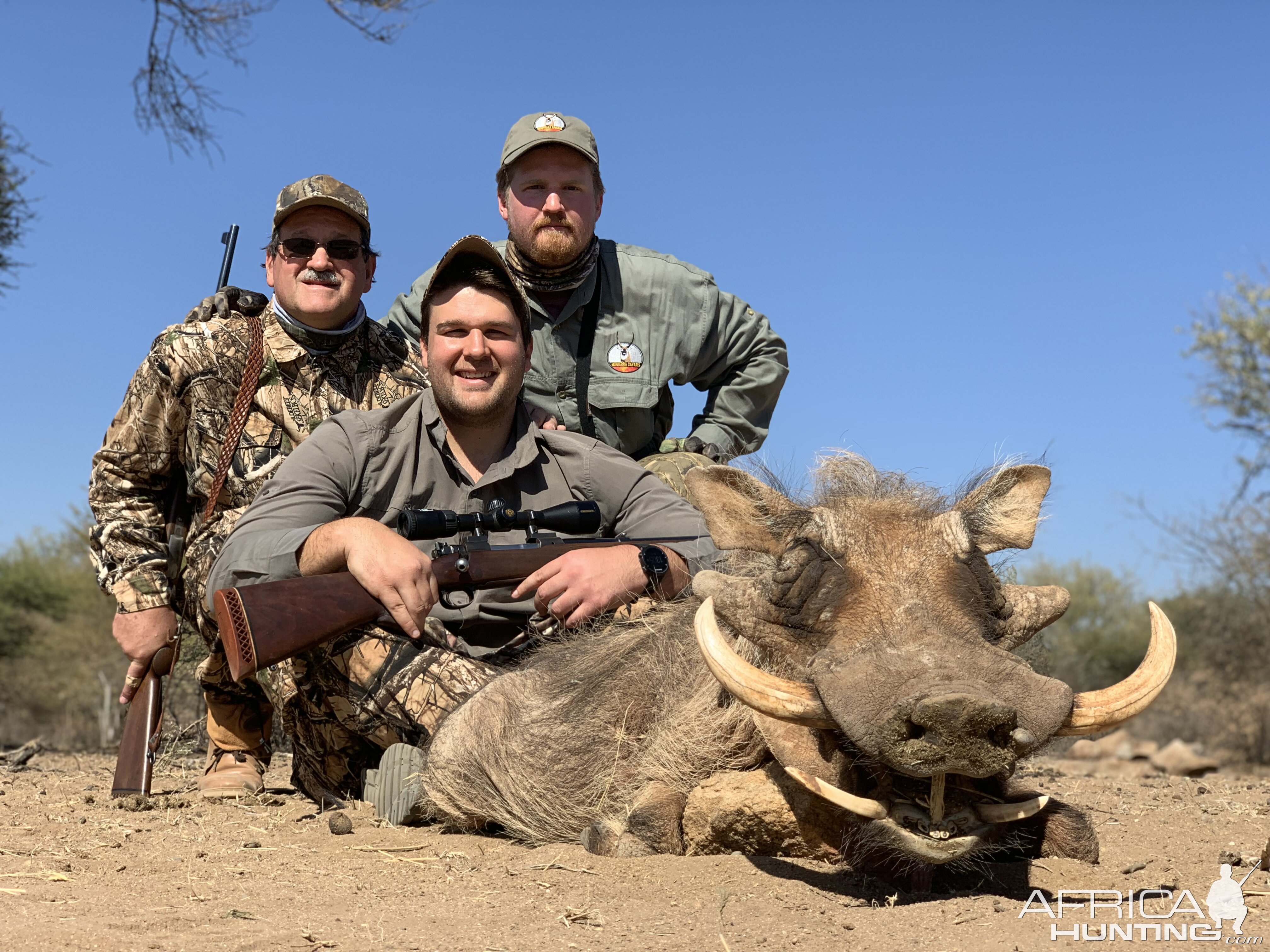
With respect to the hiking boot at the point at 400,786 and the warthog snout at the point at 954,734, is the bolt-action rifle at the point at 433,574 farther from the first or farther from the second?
the warthog snout at the point at 954,734

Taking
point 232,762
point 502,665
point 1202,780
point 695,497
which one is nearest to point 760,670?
point 695,497

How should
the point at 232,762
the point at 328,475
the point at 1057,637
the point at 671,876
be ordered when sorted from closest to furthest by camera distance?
the point at 671,876, the point at 328,475, the point at 232,762, the point at 1057,637

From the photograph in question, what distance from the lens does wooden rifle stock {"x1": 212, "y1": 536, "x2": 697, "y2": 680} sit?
374cm

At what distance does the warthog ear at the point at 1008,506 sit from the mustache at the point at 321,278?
3.40 m

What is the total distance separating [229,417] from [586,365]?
173 centimetres

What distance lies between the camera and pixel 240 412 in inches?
217

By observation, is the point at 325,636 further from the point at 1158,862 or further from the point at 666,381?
the point at 666,381

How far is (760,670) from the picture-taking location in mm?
2803

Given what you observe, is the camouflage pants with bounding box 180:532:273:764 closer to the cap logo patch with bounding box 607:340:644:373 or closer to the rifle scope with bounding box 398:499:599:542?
the rifle scope with bounding box 398:499:599:542

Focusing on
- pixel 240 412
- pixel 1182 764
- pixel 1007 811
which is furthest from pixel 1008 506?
pixel 1182 764

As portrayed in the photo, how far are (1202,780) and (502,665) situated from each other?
3985mm

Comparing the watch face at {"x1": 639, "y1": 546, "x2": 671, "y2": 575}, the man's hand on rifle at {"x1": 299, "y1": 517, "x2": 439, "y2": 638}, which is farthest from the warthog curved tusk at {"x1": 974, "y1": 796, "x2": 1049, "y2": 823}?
the man's hand on rifle at {"x1": 299, "y1": 517, "x2": 439, "y2": 638}

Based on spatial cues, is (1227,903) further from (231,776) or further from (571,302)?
(571,302)

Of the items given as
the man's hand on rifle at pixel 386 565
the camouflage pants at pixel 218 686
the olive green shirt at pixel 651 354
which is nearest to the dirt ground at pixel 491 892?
the man's hand on rifle at pixel 386 565
